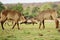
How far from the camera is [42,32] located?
4.32m

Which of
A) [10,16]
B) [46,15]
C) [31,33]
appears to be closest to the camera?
[31,33]

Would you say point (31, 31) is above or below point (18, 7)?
below

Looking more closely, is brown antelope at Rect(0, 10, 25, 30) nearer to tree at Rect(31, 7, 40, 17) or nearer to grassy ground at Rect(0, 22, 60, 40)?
grassy ground at Rect(0, 22, 60, 40)

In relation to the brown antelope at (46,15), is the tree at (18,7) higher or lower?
higher

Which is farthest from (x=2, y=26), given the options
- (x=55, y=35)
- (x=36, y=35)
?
(x=55, y=35)

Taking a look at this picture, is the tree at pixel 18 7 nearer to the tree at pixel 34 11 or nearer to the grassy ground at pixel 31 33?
the tree at pixel 34 11

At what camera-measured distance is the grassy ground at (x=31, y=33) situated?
4.00 metres

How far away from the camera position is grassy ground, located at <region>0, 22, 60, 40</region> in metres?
4.00

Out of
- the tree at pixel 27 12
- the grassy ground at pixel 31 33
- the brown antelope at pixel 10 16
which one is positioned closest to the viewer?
the grassy ground at pixel 31 33

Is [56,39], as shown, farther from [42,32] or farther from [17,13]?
[17,13]

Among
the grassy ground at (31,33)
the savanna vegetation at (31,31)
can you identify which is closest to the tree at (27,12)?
the savanna vegetation at (31,31)

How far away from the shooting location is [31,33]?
4254 mm

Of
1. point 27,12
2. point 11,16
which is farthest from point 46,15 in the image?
point 27,12

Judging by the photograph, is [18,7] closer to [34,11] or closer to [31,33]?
[34,11]
